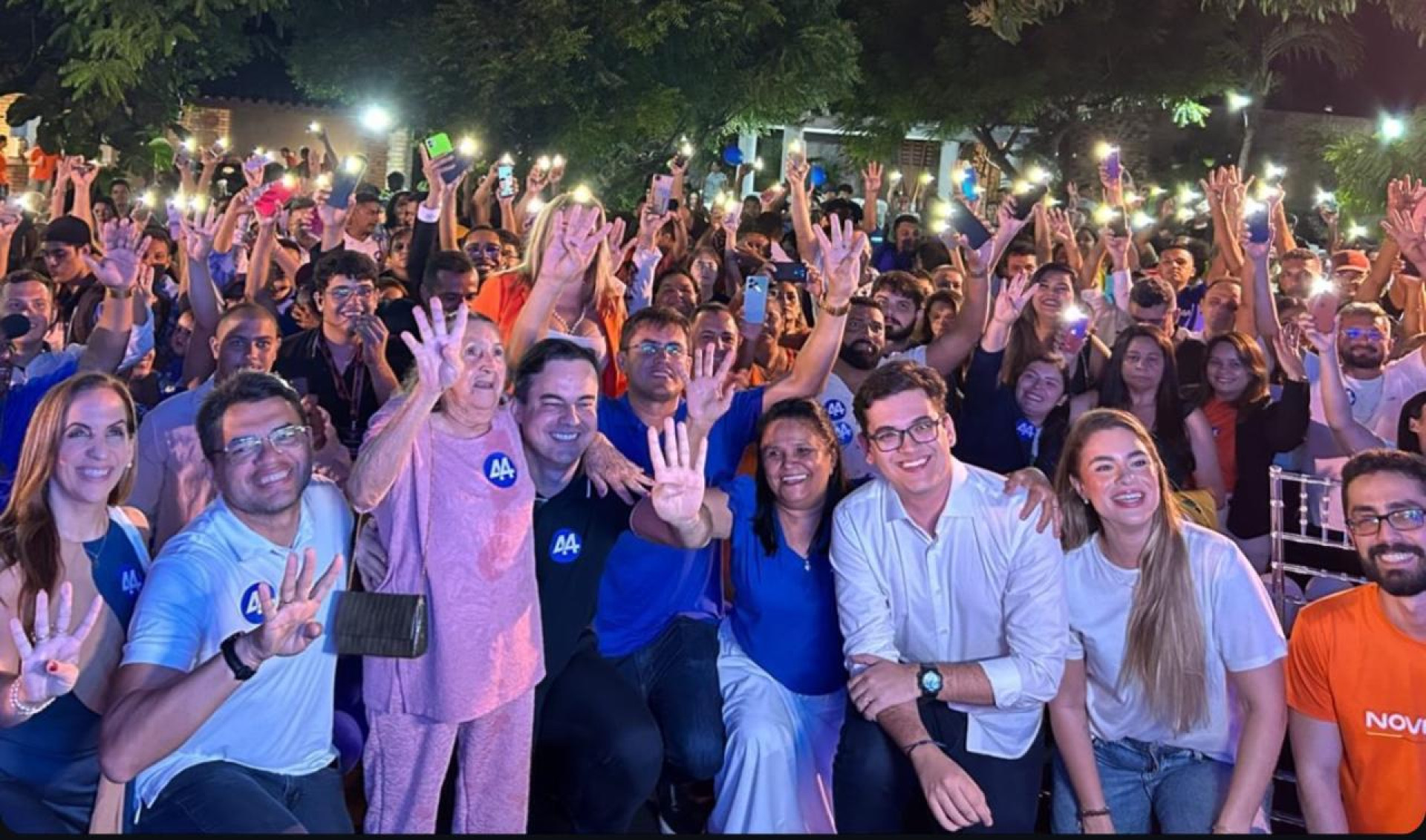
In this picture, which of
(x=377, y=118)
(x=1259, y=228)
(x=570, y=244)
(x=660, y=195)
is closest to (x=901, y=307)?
(x=1259, y=228)

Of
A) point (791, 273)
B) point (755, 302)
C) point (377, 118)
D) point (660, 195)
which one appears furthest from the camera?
point (377, 118)

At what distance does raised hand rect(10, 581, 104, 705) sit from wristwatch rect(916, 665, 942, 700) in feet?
7.43

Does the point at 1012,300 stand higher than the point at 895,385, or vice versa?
the point at 1012,300

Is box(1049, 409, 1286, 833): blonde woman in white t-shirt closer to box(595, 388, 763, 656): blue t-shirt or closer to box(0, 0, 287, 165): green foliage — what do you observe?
box(595, 388, 763, 656): blue t-shirt

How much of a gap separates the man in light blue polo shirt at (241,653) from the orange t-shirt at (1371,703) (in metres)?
2.77

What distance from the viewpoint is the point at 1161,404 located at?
5.55m

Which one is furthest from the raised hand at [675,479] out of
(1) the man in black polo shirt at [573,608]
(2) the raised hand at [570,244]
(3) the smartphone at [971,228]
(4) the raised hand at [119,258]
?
(3) the smartphone at [971,228]

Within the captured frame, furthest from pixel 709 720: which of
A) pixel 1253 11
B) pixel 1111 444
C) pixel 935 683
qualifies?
pixel 1253 11

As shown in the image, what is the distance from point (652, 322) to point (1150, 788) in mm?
2320

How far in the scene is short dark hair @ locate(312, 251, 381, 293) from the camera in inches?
217

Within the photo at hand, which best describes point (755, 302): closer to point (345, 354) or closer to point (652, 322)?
point (652, 322)

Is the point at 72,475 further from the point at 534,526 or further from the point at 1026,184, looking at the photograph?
the point at 1026,184

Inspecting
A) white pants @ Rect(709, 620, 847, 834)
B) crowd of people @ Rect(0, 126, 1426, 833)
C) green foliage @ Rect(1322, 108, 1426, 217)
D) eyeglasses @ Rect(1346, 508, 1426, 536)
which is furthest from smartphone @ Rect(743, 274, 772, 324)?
green foliage @ Rect(1322, 108, 1426, 217)

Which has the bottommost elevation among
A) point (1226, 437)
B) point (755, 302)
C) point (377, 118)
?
point (1226, 437)
